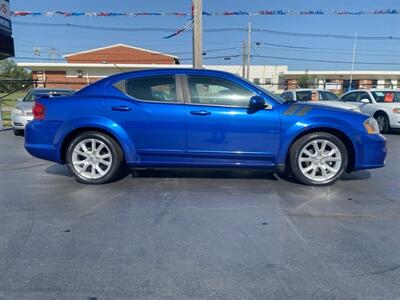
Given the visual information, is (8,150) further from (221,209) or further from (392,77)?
(392,77)

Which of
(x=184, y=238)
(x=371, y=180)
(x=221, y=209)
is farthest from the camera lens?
(x=371, y=180)

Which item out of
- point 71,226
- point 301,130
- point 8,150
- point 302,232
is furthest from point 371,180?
point 8,150

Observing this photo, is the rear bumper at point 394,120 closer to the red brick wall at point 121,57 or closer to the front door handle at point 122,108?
the front door handle at point 122,108

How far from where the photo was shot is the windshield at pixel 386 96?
11273mm

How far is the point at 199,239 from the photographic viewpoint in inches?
126

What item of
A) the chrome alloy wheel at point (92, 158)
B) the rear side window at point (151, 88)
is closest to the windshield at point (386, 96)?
the rear side window at point (151, 88)

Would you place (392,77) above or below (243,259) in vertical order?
above

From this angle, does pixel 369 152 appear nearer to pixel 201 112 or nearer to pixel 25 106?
pixel 201 112

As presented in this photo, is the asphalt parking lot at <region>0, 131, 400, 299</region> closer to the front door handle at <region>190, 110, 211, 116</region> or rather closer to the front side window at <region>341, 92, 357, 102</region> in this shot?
the front door handle at <region>190, 110, 211, 116</region>

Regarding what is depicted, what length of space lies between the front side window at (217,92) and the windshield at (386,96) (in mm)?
8636

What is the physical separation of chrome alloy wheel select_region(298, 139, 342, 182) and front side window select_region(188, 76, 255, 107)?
3.58ft

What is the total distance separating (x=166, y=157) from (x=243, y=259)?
2284mm

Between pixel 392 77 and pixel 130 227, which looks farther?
pixel 392 77

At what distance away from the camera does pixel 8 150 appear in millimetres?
7727
